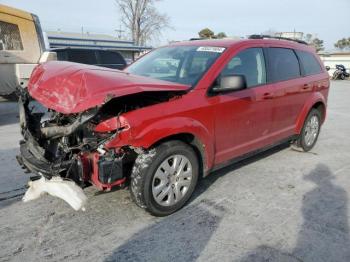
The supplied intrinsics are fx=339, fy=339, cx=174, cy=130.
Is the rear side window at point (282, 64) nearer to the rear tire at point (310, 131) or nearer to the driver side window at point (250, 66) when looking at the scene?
the driver side window at point (250, 66)

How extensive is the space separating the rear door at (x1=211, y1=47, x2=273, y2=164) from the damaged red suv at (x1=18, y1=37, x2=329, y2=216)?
0.5 inches

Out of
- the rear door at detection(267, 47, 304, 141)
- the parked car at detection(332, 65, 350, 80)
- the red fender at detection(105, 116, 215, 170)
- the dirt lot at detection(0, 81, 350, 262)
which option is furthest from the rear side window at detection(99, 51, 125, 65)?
the parked car at detection(332, 65, 350, 80)

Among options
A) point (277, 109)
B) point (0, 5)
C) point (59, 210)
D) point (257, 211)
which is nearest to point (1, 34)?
point (0, 5)

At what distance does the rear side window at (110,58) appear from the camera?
12.2m

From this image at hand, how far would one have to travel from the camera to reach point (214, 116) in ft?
12.6

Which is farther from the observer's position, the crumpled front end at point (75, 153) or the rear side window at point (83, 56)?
the rear side window at point (83, 56)

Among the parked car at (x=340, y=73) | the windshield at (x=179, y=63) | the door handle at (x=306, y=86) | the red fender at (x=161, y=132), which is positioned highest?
the windshield at (x=179, y=63)

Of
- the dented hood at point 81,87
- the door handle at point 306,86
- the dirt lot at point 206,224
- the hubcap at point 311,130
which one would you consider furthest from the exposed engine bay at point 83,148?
the hubcap at point 311,130

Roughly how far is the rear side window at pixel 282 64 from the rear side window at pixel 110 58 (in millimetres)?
8192

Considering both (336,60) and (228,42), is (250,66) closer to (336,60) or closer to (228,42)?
(228,42)

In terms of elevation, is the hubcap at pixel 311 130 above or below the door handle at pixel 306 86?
below

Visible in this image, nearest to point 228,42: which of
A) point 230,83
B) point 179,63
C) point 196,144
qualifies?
point 179,63

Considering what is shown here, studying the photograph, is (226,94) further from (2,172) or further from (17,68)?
(17,68)

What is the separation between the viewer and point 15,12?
29.8 ft
